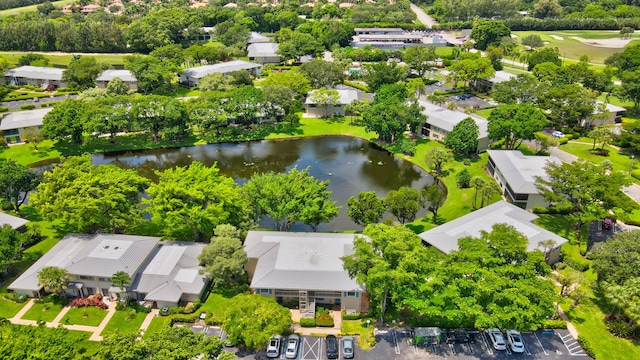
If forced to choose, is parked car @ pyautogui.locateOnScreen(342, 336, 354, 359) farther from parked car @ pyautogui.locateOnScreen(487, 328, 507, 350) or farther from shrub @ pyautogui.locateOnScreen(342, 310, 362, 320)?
parked car @ pyautogui.locateOnScreen(487, 328, 507, 350)

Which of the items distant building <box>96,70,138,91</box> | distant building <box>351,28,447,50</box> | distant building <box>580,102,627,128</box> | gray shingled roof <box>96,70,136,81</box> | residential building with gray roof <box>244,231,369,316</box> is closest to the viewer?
residential building with gray roof <box>244,231,369,316</box>

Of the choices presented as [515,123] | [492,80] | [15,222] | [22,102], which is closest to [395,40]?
[492,80]

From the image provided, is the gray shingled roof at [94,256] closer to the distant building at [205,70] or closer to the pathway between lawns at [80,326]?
the pathway between lawns at [80,326]

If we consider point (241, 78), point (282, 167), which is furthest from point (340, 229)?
point (241, 78)

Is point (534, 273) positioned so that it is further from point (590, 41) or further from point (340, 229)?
point (590, 41)

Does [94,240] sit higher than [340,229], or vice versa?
[94,240]

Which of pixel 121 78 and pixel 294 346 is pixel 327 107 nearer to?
pixel 121 78

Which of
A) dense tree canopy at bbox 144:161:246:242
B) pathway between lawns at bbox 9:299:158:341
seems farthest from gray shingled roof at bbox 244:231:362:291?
pathway between lawns at bbox 9:299:158:341
